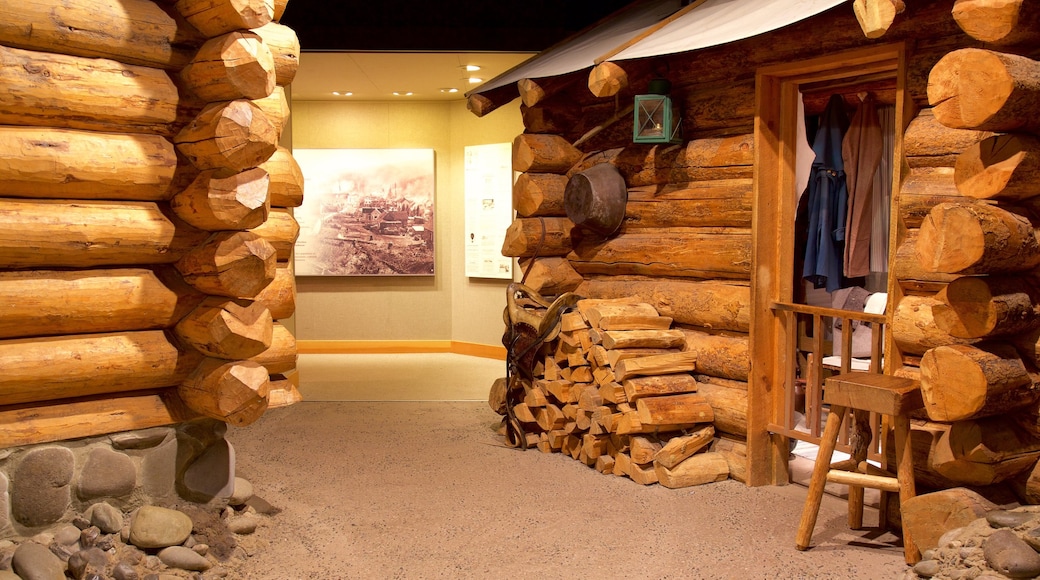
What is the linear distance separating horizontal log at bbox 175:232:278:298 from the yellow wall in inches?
261

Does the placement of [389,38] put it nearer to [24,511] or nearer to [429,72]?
[429,72]

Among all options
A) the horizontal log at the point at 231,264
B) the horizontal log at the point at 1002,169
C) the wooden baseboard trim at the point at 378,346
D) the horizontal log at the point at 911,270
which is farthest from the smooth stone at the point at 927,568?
the wooden baseboard trim at the point at 378,346

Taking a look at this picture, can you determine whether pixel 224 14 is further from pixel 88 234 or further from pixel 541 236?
pixel 541 236

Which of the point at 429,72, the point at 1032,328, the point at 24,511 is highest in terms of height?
the point at 429,72

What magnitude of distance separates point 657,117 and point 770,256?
126cm

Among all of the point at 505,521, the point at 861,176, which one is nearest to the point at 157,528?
the point at 505,521

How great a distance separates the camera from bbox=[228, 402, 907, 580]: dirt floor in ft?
14.9

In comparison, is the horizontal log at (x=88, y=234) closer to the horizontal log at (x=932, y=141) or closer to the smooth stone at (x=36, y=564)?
the smooth stone at (x=36, y=564)

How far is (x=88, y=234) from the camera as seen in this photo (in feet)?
14.3

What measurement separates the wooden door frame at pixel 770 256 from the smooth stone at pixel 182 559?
3.45m

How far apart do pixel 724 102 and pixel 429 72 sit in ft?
14.5

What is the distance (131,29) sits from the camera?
14.4 ft

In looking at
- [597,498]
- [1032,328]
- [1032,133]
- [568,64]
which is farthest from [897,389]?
[568,64]

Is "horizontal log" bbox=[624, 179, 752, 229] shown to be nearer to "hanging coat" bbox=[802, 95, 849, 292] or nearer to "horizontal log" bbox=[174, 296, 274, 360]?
"hanging coat" bbox=[802, 95, 849, 292]
